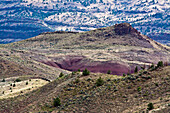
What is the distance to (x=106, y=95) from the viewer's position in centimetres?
3753

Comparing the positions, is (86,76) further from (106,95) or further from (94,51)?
(94,51)

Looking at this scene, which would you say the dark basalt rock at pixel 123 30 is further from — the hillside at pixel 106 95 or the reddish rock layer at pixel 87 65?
the hillside at pixel 106 95

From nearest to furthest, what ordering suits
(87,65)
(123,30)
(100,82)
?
(100,82)
(87,65)
(123,30)

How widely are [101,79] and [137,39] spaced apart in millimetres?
127831

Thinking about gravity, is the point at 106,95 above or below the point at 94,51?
above

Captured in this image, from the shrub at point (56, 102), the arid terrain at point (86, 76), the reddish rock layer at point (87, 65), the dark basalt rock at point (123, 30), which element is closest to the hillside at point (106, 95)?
the arid terrain at point (86, 76)

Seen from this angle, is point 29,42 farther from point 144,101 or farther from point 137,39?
point 144,101

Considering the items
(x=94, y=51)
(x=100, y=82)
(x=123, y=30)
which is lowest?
(x=94, y=51)

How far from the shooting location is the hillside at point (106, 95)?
34344 millimetres

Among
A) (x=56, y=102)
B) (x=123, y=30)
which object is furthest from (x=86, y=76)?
(x=123, y=30)


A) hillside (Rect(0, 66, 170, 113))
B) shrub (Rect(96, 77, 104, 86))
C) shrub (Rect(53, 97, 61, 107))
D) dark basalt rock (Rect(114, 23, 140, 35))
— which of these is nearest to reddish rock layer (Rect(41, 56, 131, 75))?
dark basalt rock (Rect(114, 23, 140, 35))

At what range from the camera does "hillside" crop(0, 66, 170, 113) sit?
34.3 meters

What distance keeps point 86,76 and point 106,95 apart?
6.73 m

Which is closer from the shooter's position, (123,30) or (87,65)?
(87,65)
